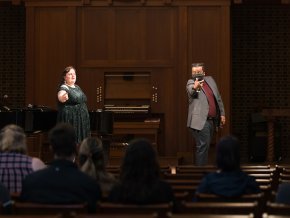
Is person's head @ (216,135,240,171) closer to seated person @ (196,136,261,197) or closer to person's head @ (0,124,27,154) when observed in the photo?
seated person @ (196,136,261,197)

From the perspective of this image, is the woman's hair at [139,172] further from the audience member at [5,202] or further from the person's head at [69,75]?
the person's head at [69,75]

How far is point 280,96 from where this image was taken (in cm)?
1484

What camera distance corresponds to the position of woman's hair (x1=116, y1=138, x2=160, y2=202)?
4.37 meters

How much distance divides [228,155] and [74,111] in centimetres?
513

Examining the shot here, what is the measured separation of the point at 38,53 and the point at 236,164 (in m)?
8.51

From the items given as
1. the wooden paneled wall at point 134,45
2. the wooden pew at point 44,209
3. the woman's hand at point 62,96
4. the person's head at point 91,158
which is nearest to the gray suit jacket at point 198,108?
the woman's hand at point 62,96

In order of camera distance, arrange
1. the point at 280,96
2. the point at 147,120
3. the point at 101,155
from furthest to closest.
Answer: the point at 280,96, the point at 147,120, the point at 101,155

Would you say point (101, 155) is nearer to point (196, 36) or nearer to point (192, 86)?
point (192, 86)

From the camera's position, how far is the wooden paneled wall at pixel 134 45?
41.7 ft

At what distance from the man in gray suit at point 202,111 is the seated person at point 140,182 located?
5.46 metres

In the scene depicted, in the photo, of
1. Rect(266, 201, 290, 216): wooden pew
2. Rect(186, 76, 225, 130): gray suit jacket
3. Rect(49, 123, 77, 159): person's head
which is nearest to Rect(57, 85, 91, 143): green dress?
Rect(186, 76, 225, 130): gray suit jacket

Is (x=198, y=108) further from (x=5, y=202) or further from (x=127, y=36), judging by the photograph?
(x=5, y=202)

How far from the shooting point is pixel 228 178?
4.89 m

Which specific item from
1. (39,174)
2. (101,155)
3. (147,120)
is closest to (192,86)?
(147,120)
